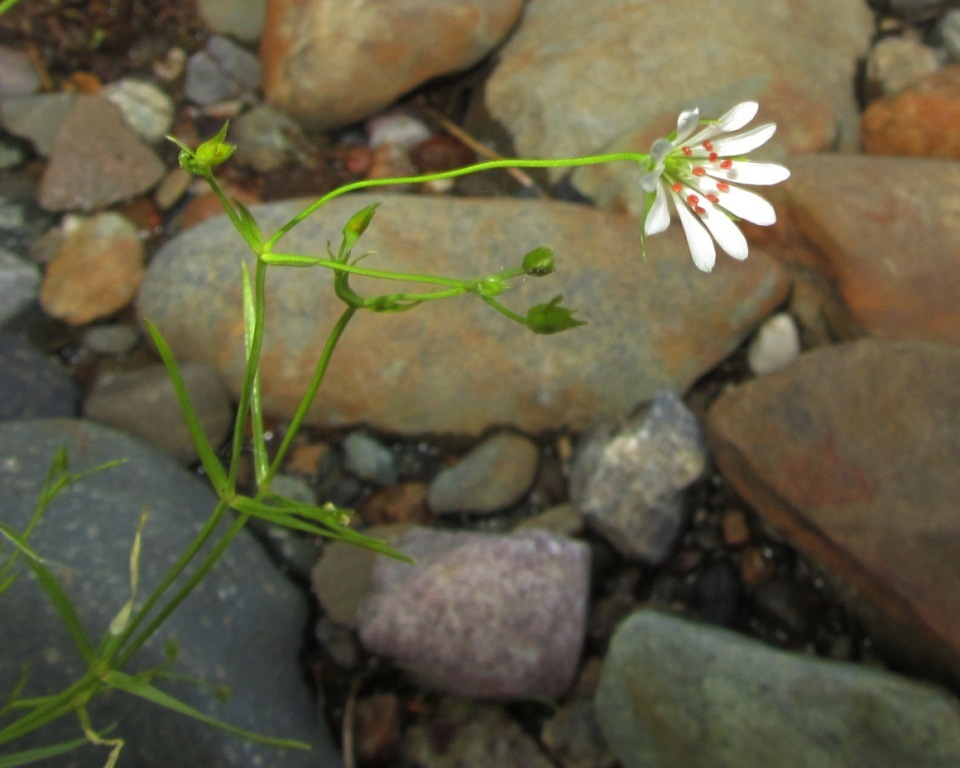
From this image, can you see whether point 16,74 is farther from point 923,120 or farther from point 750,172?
point 923,120

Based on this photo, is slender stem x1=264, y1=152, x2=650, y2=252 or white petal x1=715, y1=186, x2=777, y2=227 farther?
white petal x1=715, y1=186, x2=777, y2=227

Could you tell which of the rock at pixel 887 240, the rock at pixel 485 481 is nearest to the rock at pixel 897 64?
the rock at pixel 887 240

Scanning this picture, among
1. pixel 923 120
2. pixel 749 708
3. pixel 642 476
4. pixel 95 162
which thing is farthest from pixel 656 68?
pixel 749 708

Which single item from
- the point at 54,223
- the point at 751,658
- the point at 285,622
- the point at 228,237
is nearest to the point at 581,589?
the point at 751,658

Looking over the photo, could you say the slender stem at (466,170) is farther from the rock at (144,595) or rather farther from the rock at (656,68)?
the rock at (656,68)

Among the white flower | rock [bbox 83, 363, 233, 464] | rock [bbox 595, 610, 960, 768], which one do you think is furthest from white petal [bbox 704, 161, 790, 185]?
rock [bbox 83, 363, 233, 464]

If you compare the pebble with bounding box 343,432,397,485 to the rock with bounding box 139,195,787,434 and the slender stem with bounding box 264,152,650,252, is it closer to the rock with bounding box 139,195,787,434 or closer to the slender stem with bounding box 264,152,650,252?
the rock with bounding box 139,195,787,434

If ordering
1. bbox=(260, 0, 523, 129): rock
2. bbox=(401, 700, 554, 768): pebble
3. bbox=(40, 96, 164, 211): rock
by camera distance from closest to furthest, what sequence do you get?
bbox=(401, 700, 554, 768): pebble
bbox=(40, 96, 164, 211): rock
bbox=(260, 0, 523, 129): rock
